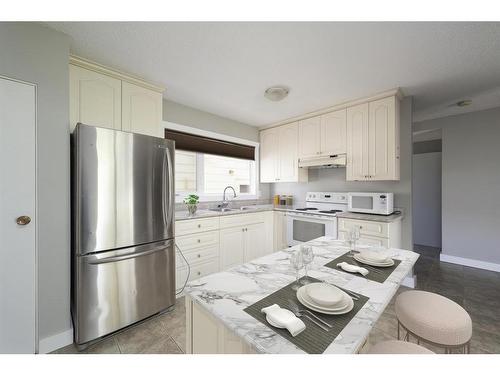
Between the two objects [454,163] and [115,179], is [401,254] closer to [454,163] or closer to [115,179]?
[115,179]

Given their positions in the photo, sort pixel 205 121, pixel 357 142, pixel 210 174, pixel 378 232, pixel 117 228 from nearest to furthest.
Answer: pixel 117 228, pixel 378 232, pixel 357 142, pixel 205 121, pixel 210 174

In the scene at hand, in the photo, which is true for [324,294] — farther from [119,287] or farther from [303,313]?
[119,287]

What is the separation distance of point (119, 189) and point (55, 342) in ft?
3.93

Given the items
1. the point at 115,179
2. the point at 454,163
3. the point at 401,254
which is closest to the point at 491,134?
the point at 454,163

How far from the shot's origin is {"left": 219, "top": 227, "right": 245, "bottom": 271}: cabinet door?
9.10 ft

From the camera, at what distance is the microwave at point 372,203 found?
2.52m

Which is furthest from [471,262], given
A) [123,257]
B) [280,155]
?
[123,257]

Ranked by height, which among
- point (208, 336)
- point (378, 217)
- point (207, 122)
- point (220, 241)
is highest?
point (207, 122)

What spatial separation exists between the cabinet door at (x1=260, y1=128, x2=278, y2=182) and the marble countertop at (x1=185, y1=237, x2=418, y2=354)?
8.37 ft

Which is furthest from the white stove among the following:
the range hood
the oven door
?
the range hood

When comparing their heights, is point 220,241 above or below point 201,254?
above

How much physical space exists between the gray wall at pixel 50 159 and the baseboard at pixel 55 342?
31 millimetres

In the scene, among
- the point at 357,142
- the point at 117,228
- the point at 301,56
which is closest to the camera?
the point at 117,228

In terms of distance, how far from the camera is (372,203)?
2.64 meters
